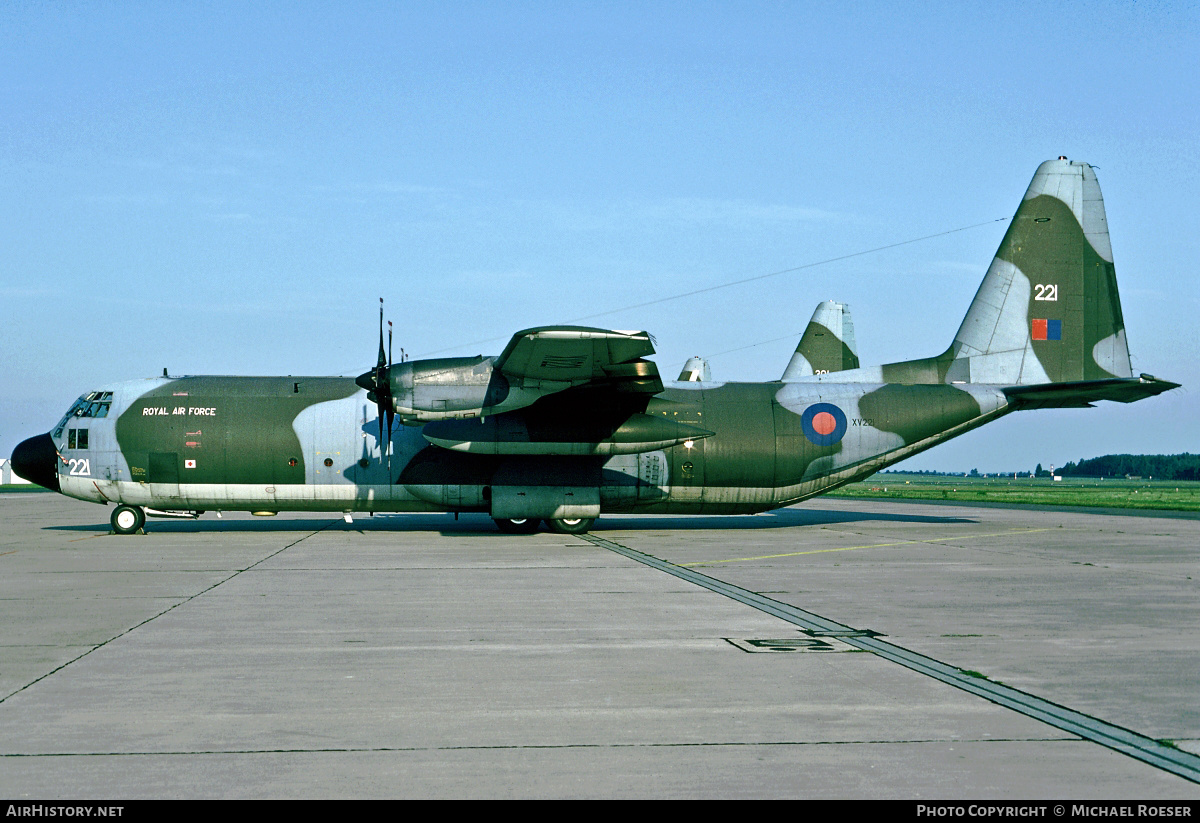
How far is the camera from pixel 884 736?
6.61m

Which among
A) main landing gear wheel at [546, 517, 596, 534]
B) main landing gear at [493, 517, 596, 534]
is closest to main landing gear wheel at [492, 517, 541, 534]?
main landing gear at [493, 517, 596, 534]

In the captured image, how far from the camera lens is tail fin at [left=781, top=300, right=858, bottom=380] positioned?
42031 millimetres

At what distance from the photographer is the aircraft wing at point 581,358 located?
2048cm

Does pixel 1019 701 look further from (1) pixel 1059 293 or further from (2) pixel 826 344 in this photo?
(2) pixel 826 344

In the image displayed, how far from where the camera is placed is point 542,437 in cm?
2392

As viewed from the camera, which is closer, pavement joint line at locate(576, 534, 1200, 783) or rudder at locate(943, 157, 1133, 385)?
pavement joint line at locate(576, 534, 1200, 783)

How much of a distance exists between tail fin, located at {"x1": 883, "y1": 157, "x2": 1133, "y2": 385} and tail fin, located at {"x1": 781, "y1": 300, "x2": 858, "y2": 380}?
47.8ft

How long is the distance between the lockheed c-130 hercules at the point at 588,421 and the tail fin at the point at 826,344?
13.9 m

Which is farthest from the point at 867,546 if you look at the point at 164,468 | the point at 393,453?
the point at 164,468

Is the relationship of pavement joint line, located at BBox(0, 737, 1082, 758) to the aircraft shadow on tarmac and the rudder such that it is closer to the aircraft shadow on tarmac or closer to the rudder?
the aircraft shadow on tarmac

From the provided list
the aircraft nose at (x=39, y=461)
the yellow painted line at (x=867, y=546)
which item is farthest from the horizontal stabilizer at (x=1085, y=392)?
the aircraft nose at (x=39, y=461)

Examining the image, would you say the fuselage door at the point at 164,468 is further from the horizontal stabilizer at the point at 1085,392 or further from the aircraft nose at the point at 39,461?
the horizontal stabilizer at the point at 1085,392
